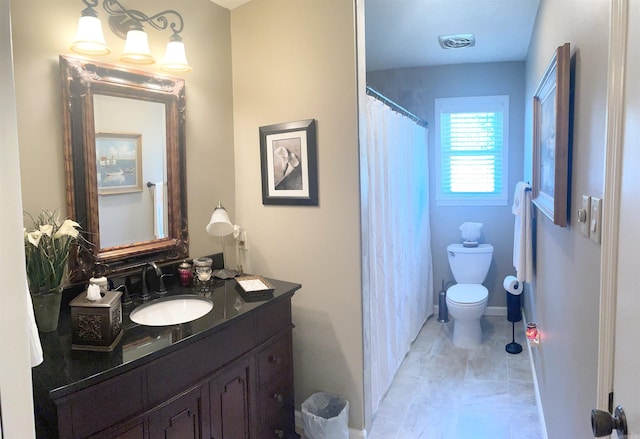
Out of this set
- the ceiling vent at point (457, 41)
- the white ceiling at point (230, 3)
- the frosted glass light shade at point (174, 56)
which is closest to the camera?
the frosted glass light shade at point (174, 56)

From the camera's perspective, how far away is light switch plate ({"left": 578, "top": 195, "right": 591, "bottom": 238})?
4.00ft

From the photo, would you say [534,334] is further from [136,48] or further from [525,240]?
[136,48]

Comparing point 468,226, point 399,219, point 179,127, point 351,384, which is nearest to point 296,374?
point 351,384

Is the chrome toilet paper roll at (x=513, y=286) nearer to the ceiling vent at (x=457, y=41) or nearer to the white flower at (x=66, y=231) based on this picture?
the ceiling vent at (x=457, y=41)

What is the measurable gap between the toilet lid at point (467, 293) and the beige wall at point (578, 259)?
1333 mm

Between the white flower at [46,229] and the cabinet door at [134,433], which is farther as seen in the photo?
the white flower at [46,229]

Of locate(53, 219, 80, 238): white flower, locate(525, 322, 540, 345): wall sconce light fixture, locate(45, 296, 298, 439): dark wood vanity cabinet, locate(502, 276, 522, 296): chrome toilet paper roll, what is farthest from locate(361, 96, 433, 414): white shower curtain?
locate(53, 219, 80, 238): white flower

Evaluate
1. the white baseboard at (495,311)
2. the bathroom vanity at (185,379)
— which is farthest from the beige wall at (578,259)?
the white baseboard at (495,311)

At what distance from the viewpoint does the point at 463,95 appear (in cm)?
423

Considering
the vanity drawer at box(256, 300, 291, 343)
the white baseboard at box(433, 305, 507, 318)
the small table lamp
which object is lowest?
the white baseboard at box(433, 305, 507, 318)

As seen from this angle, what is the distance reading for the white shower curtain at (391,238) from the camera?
2547 mm

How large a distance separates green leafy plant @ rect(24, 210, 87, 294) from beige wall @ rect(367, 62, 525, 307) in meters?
3.39

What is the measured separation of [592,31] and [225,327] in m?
1.57

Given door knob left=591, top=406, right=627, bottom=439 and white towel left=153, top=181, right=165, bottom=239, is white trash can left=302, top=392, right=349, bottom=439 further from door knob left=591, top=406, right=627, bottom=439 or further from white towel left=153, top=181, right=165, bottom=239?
door knob left=591, top=406, right=627, bottom=439
